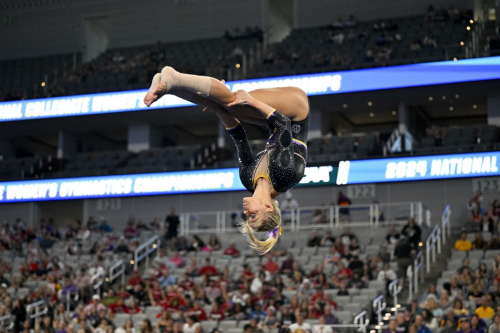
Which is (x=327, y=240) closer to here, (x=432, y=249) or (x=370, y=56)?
(x=432, y=249)

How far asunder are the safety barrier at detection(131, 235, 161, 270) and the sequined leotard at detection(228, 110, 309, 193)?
13.3 metres

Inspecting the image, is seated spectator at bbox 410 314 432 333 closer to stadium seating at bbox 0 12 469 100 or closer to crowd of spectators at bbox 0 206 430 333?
crowd of spectators at bbox 0 206 430 333

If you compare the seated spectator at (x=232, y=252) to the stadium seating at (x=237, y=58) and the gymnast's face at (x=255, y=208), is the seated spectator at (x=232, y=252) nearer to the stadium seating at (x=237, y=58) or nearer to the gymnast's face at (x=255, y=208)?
the stadium seating at (x=237, y=58)

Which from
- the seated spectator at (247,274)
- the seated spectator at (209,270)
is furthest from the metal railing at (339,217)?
the seated spectator at (247,274)

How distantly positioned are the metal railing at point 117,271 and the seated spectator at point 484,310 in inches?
372

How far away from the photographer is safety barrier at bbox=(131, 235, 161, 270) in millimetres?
19812

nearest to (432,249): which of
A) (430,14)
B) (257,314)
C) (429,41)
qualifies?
(257,314)

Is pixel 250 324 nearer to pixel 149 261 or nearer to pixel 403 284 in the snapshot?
pixel 403 284

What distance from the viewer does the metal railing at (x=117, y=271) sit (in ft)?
61.9

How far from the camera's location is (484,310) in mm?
12766

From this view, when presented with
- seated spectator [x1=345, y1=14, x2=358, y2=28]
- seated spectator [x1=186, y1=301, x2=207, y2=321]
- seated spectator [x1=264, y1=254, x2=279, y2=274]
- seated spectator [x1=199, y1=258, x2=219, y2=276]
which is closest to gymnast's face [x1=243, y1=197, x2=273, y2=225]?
seated spectator [x1=186, y1=301, x2=207, y2=321]

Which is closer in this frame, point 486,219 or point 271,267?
point 271,267

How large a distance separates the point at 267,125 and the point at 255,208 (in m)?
0.71

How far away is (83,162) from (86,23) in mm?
A: 7963
